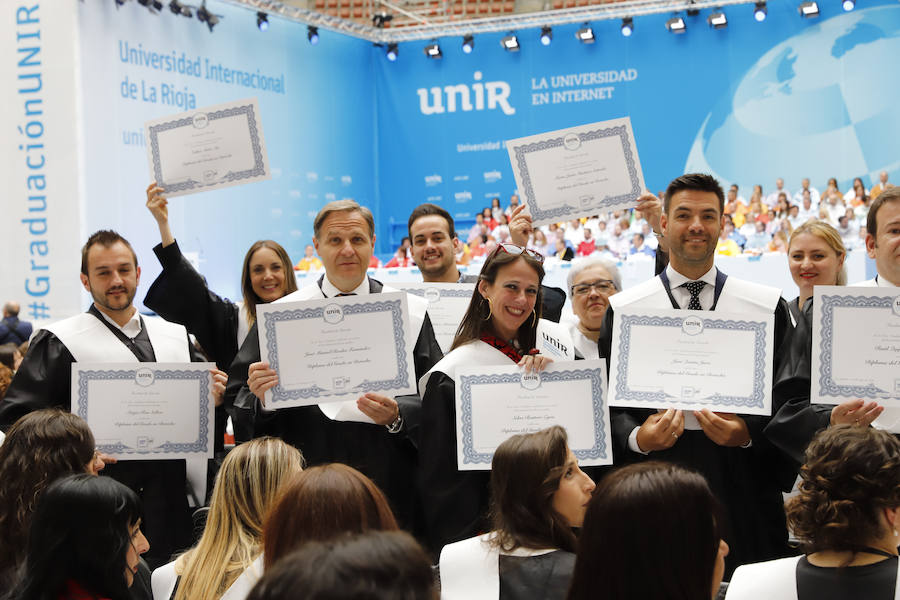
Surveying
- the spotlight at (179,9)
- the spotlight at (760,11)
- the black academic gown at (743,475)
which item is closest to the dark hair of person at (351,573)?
the black academic gown at (743,475)

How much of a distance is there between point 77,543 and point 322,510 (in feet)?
2.06

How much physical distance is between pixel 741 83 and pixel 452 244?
15652 millimetres

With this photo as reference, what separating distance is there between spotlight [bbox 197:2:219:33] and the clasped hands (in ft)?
45.8

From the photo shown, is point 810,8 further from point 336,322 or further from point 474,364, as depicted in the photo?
point 336,322

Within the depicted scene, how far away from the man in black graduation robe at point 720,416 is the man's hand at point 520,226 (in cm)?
67

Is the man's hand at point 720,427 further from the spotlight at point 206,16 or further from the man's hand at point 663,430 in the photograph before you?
the spotlight at point 206,16

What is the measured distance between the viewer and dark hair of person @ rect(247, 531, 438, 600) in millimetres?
1001

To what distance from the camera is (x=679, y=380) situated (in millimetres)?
3055

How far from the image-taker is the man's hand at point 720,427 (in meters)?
3.00

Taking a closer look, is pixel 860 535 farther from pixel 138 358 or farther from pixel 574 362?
pixel 138 358

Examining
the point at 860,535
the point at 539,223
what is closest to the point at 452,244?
the point at 539,223

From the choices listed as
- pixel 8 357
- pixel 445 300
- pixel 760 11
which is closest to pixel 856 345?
pixel 445 300

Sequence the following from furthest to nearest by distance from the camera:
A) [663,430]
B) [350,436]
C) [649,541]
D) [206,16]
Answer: [206,16], [350,436], [663,430], [649,541]

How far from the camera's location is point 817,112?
18.3 m
